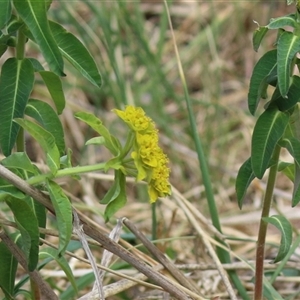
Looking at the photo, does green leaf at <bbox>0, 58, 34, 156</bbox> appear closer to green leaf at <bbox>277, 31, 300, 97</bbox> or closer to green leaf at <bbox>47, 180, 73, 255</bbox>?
green leaf at <bbox>47, 180, 73, 255</bbox>

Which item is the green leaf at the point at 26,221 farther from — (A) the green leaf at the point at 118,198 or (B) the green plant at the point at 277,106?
(B) the green plant at the point at 277,106

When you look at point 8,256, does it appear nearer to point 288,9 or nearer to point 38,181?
point 38,181

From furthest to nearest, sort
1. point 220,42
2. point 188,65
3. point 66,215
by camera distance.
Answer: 1. point 220,42
2. point 188,65
3. point 66,215

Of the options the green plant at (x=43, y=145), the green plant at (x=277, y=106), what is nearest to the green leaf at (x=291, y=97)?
the green plant at (x=277, y=106)

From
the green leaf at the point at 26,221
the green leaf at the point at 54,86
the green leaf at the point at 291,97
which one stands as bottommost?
the green leaf at the point at 26,221

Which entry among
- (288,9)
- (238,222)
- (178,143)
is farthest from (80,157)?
(288,9)

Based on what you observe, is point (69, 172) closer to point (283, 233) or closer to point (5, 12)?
point (5, 12)
